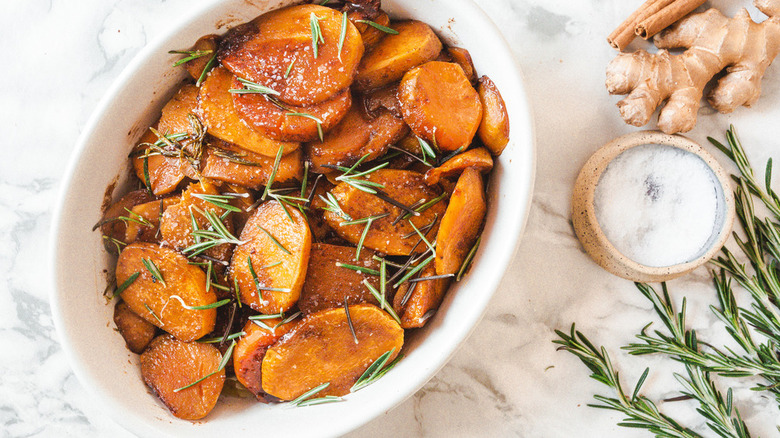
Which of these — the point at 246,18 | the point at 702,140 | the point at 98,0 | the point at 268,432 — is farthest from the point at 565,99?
the point at 98,0

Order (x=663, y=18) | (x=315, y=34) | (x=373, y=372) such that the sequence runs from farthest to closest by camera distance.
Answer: (x=663, y=18) → (x=373, y=372) → (x=315, y=34)

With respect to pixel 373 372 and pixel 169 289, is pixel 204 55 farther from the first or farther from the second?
pixel 373 372

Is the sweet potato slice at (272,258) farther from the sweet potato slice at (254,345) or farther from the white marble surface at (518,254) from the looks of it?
the white marble surface at (518,254)

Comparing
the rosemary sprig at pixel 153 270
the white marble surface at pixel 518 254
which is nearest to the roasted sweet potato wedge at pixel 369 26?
the white marble surface at pixel 518 254

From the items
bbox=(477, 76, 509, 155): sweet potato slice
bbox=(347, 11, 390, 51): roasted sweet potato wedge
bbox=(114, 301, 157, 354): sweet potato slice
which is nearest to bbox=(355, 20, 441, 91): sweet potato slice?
bbox=(347, 11, 390, 51): roasted sweet potato wedge

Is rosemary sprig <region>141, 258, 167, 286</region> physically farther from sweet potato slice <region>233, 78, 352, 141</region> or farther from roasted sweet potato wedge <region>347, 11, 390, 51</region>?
roasted sweet potato wedge <region>347, 11, 390, 51</region>

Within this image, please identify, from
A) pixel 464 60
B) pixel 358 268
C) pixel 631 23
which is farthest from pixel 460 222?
pixel 631 23
